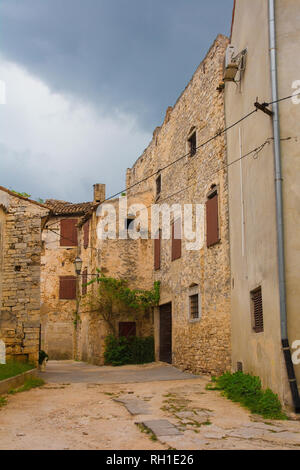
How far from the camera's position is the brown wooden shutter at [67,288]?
76.0 feet

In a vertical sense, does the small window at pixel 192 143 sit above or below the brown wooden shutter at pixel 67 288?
above

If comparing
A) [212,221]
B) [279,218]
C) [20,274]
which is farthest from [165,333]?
[279,218]

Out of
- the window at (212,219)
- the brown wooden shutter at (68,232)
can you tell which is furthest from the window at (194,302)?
the brown wooden shutter at (68,232)

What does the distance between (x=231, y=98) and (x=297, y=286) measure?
5.77 meters

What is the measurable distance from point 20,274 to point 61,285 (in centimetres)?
1172

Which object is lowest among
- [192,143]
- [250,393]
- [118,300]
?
[250,393]

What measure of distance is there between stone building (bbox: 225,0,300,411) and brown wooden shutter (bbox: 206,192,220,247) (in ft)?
6.65

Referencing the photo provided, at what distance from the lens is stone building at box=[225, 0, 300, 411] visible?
22.9 feet

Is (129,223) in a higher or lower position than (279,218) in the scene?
A: higher

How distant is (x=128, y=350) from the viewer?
666 inches

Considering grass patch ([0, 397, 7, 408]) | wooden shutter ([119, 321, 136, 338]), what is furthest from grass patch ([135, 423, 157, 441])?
wooden shutter ([119, 321, 136, 338])

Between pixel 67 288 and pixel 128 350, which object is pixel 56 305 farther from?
pixel 128 350

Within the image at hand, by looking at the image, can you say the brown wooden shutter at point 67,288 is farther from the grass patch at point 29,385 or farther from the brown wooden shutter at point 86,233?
the grass patch at point 29,385

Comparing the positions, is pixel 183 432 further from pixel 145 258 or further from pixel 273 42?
pixel 145 258
